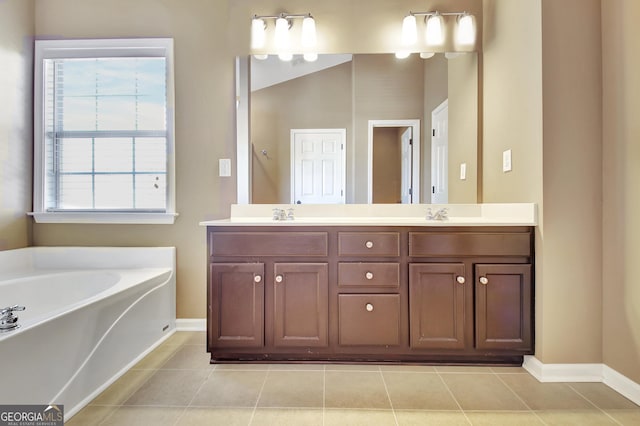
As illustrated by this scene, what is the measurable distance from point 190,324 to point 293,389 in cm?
108

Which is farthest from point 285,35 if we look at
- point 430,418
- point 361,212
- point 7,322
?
point 430,418

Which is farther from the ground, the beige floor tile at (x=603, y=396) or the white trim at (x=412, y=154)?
the white trim at (x=412, y=154)

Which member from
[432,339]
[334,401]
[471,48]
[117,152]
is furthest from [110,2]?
[432,339]

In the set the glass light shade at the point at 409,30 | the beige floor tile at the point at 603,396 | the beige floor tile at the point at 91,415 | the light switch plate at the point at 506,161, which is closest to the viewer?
the beige floor tile at the point at 91,415

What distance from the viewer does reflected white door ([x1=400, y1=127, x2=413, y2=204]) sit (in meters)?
2.12

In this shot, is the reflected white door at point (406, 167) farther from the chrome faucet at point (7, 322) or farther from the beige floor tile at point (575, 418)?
the chrome faucet at point (7, 322)

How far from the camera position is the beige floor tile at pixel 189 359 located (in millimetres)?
1692

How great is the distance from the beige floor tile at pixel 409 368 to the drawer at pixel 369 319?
0.45 ft

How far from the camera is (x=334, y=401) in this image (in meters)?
1.39

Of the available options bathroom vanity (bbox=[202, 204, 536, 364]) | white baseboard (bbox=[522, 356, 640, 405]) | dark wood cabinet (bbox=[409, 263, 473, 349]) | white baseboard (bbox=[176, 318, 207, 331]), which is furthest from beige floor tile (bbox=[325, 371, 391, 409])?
white baseboard (bbox=[176, 318, 207, 331])

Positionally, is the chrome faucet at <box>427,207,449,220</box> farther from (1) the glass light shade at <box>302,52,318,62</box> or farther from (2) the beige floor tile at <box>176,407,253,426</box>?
(2) the beige floor tile at <box>176,407,253,426</box>

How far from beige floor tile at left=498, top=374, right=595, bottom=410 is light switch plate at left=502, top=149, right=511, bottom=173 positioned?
1.13 metres

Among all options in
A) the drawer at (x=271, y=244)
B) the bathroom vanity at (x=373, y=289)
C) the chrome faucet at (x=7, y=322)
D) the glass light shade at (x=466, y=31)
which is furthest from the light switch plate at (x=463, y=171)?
the chrome faucet at (x=7, y=322)

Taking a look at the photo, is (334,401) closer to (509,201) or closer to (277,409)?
(277,409)
